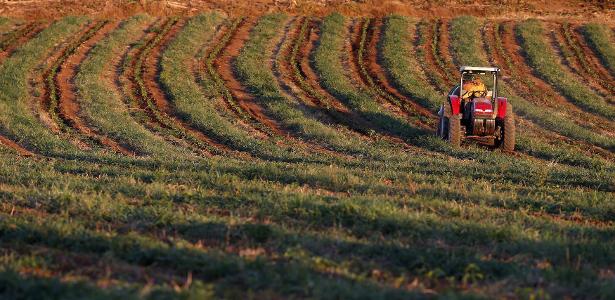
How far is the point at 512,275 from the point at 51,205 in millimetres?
5260

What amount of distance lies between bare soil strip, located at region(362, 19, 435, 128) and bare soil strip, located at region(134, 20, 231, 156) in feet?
21.8

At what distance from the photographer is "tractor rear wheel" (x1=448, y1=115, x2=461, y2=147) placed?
61.0 ft

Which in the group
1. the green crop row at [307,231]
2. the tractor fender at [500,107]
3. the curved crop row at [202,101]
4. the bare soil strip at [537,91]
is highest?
the green crop row at [307,231]

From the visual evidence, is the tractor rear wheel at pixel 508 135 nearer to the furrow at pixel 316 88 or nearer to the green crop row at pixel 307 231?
the furrow at pixel 316 88

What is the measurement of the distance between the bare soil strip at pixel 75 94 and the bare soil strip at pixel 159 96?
6.45ft

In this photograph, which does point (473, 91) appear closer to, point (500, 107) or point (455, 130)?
point (500, 107)

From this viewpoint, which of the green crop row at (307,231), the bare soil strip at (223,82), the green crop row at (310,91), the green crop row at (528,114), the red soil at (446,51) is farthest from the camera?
the red soil at (446,51)

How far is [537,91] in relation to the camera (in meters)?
27.4

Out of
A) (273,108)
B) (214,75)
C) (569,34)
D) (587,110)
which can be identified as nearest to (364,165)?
(273,108)

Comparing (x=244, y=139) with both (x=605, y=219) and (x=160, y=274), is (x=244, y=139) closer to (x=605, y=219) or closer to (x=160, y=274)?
(x=605, y=219)

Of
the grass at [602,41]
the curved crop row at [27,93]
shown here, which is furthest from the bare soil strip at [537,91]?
the curved crop row at [27,93]

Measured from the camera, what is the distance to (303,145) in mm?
19438

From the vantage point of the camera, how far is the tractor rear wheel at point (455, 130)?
18578mm

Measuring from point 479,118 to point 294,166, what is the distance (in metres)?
7.15
